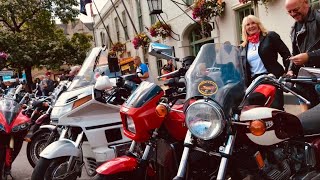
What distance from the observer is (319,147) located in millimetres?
2229

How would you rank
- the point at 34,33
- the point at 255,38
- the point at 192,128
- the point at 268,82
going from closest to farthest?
the point at 192,128 → the point at 268,82 → the point at 255,38 → the point at 34,33

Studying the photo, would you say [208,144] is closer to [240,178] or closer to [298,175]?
[240,178]

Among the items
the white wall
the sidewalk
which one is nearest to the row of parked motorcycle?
the sidewalk

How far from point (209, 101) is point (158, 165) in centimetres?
85

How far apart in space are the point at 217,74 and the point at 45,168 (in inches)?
76.6

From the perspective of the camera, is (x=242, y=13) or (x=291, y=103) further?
(x=242, y=13)

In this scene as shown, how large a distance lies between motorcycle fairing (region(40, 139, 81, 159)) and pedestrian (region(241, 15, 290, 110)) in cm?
190

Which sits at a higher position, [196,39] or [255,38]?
[196,39]

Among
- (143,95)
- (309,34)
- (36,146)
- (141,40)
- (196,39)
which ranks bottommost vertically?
(36,146)

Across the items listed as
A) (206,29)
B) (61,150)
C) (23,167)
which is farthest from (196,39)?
(61,150)

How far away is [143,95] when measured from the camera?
2.64 m

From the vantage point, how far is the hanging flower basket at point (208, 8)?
32.4ft

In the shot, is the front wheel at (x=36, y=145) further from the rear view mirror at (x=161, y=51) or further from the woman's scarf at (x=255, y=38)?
the woman's scarf at (x=255, y=38)

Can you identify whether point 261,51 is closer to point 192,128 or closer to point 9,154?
point 192,128
